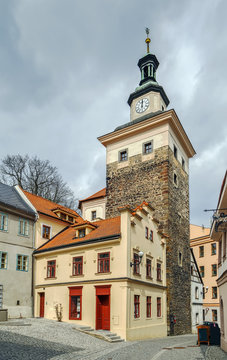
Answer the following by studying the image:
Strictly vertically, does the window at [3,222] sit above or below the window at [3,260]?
above

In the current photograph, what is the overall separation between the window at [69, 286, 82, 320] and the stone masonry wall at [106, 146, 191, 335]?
698 centimetres

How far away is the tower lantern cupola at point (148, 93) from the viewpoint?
31.9 m

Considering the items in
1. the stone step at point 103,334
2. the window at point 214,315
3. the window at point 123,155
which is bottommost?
the window at point 214,315

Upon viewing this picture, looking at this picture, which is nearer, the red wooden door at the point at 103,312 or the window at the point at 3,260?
the red wooden door at the point at 103,312

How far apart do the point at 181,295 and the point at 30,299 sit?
11.6 meters

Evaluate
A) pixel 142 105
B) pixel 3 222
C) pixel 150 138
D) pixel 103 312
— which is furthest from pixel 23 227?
pixel 142 105

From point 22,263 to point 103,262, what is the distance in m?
6.36

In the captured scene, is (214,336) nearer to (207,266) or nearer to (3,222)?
(3,222)

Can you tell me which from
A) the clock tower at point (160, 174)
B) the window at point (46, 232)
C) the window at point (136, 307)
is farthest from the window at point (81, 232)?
the clock tower at point (160, 174)

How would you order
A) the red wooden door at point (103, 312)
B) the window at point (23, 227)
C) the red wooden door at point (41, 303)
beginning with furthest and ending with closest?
the window at point (23, 227) < the red wooden door at point (41, 303) < the red wooden door at point (103, 312)

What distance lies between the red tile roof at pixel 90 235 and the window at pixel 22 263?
38.2 inches

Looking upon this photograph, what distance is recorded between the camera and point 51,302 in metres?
22.2

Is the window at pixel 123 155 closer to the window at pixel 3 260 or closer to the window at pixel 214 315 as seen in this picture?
the window at pixel 3 260

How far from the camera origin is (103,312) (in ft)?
64.2
